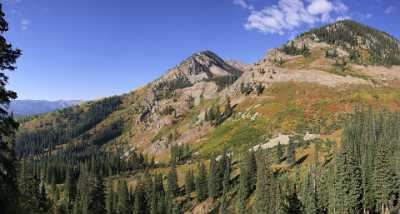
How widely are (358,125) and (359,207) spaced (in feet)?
223

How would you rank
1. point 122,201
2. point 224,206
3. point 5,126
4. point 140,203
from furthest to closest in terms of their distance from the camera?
point 122,201, point 224,206, point 140,203, point 5,126

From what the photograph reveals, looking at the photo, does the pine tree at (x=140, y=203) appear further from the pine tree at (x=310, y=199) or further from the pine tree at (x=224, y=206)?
the pine tree at (x=310, y=199)

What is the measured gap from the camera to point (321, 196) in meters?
88.8

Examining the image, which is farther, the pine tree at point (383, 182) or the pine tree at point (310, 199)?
the pine tree at point (383, 182)

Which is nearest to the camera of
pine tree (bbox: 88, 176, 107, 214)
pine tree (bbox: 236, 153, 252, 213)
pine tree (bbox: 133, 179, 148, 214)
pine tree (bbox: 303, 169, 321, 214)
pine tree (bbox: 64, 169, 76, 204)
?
pine tree (bbox: 88, 176, 107, 214)

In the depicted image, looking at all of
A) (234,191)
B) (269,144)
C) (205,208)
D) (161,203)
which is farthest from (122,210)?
(269,144)

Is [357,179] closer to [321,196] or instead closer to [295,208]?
[321,196]

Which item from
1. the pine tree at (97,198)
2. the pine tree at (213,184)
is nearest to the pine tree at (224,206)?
the pine tree at (213,184)

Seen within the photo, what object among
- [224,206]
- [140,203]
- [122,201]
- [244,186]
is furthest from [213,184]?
[122,201]

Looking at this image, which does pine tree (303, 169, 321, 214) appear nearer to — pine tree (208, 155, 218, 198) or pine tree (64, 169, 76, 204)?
pine tree (208, 155, 218, 198)

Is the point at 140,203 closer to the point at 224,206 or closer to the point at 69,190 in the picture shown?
the point at 224,206

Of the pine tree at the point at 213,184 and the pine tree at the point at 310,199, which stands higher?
the pine tree at the point at 310,199

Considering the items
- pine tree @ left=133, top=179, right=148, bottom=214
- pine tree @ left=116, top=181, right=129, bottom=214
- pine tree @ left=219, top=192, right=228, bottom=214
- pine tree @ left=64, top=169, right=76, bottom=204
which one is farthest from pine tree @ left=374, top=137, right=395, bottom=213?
pine tree @ left=64, top=169, right=76, bottom=204

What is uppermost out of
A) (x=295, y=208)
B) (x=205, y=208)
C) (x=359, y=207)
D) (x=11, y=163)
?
(x=11, y=163)
